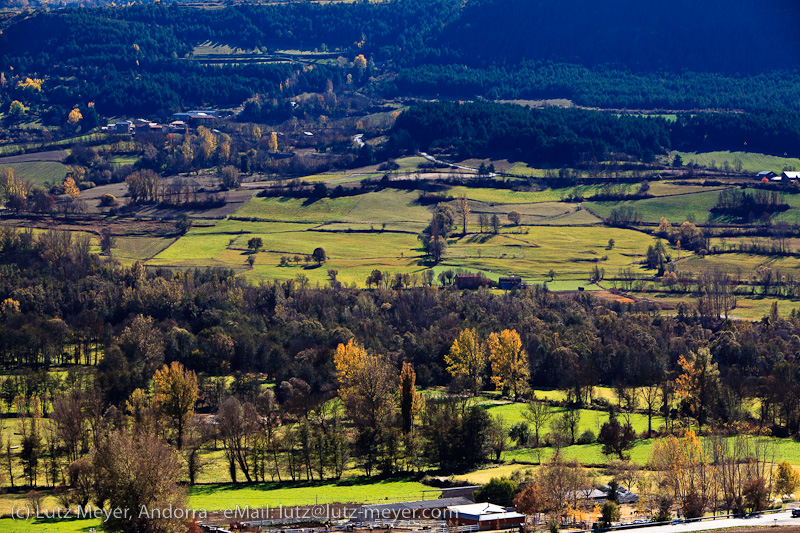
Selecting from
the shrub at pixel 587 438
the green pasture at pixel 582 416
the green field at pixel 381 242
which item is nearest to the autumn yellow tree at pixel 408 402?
the green pasture at pixel 582 416

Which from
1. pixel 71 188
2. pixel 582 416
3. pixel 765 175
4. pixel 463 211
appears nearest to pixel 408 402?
pixel 582 416

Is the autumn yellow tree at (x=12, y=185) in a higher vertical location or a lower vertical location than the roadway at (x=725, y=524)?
higher

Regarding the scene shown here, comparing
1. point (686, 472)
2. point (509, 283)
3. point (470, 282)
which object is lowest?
point (686, 472)

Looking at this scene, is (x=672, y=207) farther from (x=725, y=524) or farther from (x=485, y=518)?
(x=485, y=518)

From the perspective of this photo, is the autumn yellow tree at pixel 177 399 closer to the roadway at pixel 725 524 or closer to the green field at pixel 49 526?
the green field at pixel 49 526

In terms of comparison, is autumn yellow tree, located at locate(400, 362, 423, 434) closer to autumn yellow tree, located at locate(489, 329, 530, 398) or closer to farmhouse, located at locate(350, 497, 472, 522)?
autumn yellow tree, located at locate(489, 329, 530, 398)

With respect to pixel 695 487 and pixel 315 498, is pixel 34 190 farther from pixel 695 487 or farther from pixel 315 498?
pixel 695 487
